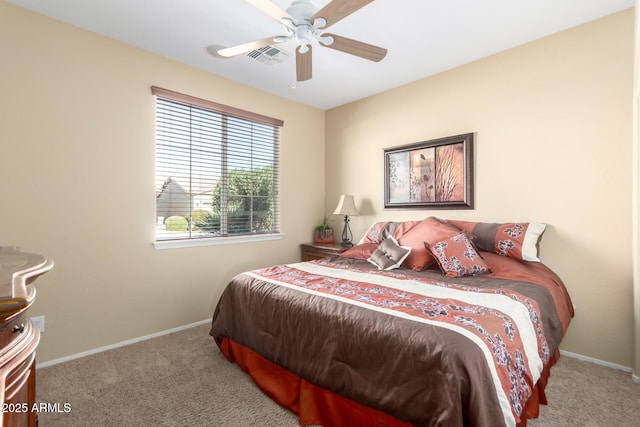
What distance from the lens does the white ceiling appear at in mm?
2242

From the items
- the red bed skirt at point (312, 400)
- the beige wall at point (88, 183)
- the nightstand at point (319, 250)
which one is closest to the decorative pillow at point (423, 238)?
the nightstand at point (319, 250)

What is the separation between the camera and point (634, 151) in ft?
7.30

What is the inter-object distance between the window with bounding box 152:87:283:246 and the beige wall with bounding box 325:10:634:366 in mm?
2052

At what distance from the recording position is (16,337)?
2.61ft

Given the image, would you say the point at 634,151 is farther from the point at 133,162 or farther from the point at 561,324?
the point at 133,162

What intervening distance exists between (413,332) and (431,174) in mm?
2317

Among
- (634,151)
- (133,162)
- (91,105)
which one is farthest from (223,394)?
(634,151)

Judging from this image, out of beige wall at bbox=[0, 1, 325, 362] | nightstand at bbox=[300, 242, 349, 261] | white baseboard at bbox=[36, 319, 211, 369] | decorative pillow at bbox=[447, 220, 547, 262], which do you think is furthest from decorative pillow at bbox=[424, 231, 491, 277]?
white baseboard at bbox=[36, 319, 211, 369]

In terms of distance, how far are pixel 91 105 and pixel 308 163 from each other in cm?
249

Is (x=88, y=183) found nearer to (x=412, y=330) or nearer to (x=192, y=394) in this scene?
(x=192, y=394)

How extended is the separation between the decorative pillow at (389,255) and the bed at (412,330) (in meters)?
0.01

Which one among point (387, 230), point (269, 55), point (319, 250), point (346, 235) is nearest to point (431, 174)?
point (387, 230)

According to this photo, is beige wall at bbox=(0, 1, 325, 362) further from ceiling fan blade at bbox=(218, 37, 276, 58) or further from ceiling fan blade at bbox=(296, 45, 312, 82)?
ceiling fan blade at bbox=(296, 45, 312, 82)

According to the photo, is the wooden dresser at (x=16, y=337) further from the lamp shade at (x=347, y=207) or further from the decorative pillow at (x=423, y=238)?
the lamp shade at (x=347, y=207)
